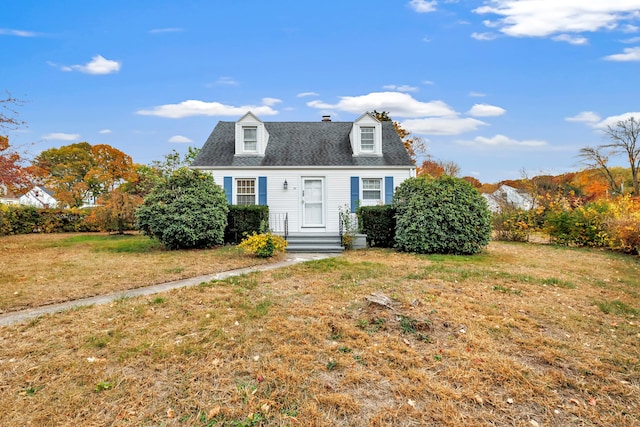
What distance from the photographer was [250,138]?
15.2m

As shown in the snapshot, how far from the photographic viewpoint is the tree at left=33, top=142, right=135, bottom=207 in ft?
114

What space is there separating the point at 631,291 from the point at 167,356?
7833mm

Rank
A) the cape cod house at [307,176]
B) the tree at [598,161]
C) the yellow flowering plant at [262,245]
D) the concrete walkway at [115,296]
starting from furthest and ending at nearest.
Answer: the tree at [598,161] < the cape cod house at [307,176] < the yellow flowering plant at [262,245] < the concrete walkway at [115,296]

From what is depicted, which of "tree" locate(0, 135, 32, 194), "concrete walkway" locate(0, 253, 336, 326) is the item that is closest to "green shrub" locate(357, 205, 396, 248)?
"concrete walkway" locate(0, 253, 336, 326)

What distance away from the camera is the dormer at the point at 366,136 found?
1509 cm

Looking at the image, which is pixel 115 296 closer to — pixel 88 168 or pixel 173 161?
pixel 173 161

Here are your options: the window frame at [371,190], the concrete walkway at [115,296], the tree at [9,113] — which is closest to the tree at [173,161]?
the tree at [9,113]

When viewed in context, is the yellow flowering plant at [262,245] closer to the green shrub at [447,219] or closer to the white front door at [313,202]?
the green shrub at [447,219]

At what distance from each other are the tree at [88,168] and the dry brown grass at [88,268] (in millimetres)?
25674

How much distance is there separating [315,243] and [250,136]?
20.4 feet

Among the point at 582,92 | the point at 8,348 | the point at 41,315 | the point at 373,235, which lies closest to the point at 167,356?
the point at 8,348

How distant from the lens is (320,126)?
1712 cm

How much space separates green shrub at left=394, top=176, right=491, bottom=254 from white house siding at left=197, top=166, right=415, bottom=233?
12.7 ft

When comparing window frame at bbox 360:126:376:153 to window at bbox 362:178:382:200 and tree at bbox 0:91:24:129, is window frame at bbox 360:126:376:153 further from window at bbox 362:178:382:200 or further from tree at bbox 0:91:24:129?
tree at bbox 0:91:24:129
